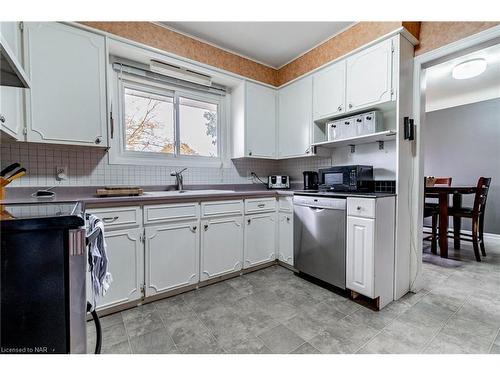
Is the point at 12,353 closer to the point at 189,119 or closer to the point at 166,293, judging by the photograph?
the point at 166,293

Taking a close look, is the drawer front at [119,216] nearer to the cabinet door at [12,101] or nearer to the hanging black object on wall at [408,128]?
the cabinet door at [12,101]

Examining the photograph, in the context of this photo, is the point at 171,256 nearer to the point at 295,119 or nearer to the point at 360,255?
the point at 360,255

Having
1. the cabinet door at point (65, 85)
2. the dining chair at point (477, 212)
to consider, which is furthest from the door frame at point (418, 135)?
the cabinet door at point (65, 85)

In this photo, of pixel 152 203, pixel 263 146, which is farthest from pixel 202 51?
pixel 152 203

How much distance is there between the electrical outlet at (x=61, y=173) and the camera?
191 centimetres

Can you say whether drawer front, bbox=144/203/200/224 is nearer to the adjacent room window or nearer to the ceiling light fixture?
the adjacent room window

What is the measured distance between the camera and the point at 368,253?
1.81 metres

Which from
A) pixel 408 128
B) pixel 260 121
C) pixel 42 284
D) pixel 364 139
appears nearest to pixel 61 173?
pixel 42 284

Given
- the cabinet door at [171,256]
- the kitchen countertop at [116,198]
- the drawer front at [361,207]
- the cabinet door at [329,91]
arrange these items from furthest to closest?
the cabinet door at [329,91] < the cabinet door at [171,256] < the drawer front at [361,207] < the kitchen countertop at [116,198]

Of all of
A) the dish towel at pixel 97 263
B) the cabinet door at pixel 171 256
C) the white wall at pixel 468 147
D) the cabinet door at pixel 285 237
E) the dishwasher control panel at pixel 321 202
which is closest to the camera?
the dish towel at pixel 97 263

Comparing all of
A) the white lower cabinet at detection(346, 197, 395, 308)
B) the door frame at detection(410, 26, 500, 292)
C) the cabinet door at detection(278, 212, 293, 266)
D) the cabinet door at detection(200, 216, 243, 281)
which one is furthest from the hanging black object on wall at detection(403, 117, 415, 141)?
the cabinet door at detection(200, 216, 243, 281)

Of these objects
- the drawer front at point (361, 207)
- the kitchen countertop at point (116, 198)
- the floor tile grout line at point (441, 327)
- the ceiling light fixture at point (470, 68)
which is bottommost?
the floor tile grout line at point (441, 327)

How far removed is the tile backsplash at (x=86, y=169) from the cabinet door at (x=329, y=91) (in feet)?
2.01

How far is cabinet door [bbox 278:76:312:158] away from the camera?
2689 mm
